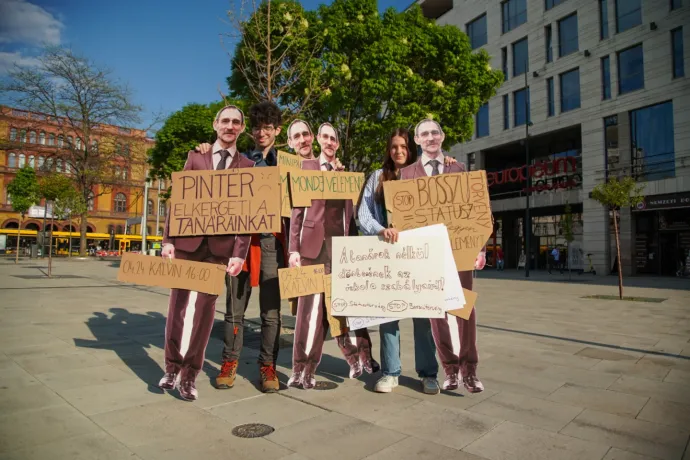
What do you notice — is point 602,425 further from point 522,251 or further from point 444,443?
point 522,251

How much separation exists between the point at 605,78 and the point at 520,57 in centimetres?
649

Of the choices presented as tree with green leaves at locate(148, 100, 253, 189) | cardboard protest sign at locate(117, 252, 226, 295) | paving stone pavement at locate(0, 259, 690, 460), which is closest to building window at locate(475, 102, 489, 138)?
tree with green leaves at locate(148, 100, 253, 189)

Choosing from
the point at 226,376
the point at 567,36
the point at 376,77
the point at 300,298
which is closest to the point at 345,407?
the point at 300,298

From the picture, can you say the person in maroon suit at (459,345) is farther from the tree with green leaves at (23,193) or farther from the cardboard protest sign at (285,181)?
the tree with green leaves at (23,193)

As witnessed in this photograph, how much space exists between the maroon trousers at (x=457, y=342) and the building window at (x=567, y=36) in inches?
1142

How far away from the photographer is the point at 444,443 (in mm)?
2750

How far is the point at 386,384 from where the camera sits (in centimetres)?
378

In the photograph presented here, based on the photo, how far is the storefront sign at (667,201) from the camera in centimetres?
2216

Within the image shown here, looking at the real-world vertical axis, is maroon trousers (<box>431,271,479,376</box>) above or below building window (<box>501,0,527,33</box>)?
below

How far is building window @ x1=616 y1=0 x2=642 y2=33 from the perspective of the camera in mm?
23672

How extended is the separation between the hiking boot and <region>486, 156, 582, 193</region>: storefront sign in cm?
2544

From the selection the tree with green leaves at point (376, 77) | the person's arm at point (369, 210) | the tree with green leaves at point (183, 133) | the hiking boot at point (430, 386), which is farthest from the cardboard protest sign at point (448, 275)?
the tree with green leaves at point (183, 133)

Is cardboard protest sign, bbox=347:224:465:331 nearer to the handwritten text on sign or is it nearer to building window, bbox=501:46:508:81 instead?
the handwritten text on sign

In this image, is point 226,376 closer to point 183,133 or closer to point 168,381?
point 168,381
